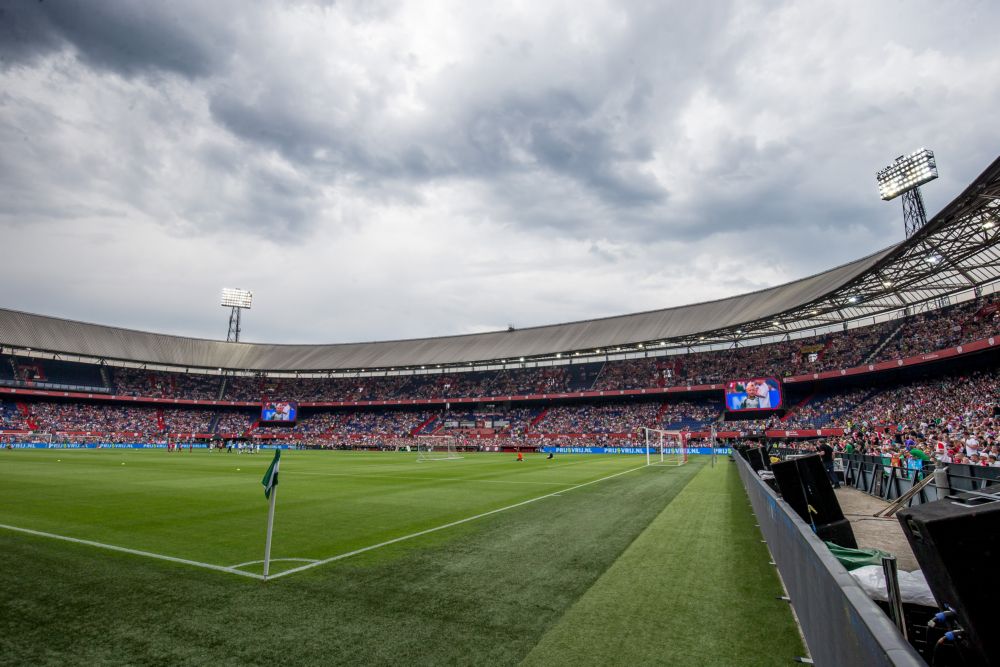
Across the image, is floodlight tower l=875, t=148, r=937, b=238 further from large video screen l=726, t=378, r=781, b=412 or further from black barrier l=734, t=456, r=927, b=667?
black barrier l=734, t=456, r=927, b=667

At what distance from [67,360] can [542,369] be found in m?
69.0

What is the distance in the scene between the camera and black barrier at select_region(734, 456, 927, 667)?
88.4 inches

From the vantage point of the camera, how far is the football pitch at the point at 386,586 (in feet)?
16.2

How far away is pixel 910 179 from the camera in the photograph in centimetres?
4022

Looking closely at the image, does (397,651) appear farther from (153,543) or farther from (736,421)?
(736,421)

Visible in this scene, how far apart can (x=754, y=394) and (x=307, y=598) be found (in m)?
50.7

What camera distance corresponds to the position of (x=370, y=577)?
288 inches

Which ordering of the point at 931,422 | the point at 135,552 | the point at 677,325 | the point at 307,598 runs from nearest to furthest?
the point at 307,598 → the point at 135,552 → the point at 931,422 → the point at 677,325

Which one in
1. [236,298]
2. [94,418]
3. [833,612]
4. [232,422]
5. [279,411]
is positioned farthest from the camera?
[236,298]

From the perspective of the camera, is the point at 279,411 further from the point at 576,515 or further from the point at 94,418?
the point at 576,515

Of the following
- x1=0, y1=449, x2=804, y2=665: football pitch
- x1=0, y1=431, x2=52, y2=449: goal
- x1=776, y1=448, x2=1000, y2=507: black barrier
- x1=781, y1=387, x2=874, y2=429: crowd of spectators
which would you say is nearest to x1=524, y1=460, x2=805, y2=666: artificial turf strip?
x1=0, y1=449, x2=804, y2=665: football pitch

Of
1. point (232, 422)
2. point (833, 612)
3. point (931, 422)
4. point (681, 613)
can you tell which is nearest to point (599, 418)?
point (931, 422)

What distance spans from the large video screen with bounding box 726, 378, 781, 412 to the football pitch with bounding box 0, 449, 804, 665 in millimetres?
39510

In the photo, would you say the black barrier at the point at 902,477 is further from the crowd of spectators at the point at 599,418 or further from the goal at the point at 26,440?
the goal at the point at 26,440
